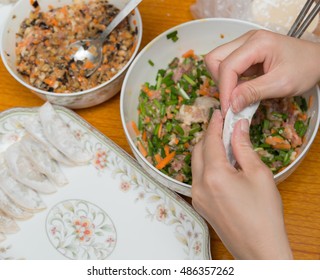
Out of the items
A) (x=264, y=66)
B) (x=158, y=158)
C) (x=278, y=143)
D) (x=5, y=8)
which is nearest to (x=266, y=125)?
(x=278, y=143)

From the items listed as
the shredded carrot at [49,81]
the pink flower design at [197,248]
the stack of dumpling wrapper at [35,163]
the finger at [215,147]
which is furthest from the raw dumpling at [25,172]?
the finger at [215,147]

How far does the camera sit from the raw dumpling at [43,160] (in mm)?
1398

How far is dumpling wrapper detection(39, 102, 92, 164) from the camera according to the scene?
142 cm

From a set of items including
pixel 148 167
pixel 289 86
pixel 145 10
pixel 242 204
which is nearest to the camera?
pixel 242 204

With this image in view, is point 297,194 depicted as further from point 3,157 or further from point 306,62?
point 3,157

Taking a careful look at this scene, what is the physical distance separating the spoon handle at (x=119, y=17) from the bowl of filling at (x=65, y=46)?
1.1 inches

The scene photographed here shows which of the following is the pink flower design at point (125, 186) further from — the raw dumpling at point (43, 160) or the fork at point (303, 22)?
the fork at point (303, 22)

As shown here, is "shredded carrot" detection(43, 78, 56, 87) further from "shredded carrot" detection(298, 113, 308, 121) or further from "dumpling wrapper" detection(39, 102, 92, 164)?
"shredded carrot" detection(298, 113, 308, 121)

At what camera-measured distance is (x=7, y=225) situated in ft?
4.37

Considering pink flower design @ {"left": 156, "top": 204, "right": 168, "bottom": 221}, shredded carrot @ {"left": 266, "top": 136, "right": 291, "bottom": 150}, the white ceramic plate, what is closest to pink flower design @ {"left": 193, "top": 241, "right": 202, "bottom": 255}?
the white ceramic plate

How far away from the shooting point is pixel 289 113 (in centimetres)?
132

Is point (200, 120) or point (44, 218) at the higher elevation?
point (200, 120)

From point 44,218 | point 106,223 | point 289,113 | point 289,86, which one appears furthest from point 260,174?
point 44,218
